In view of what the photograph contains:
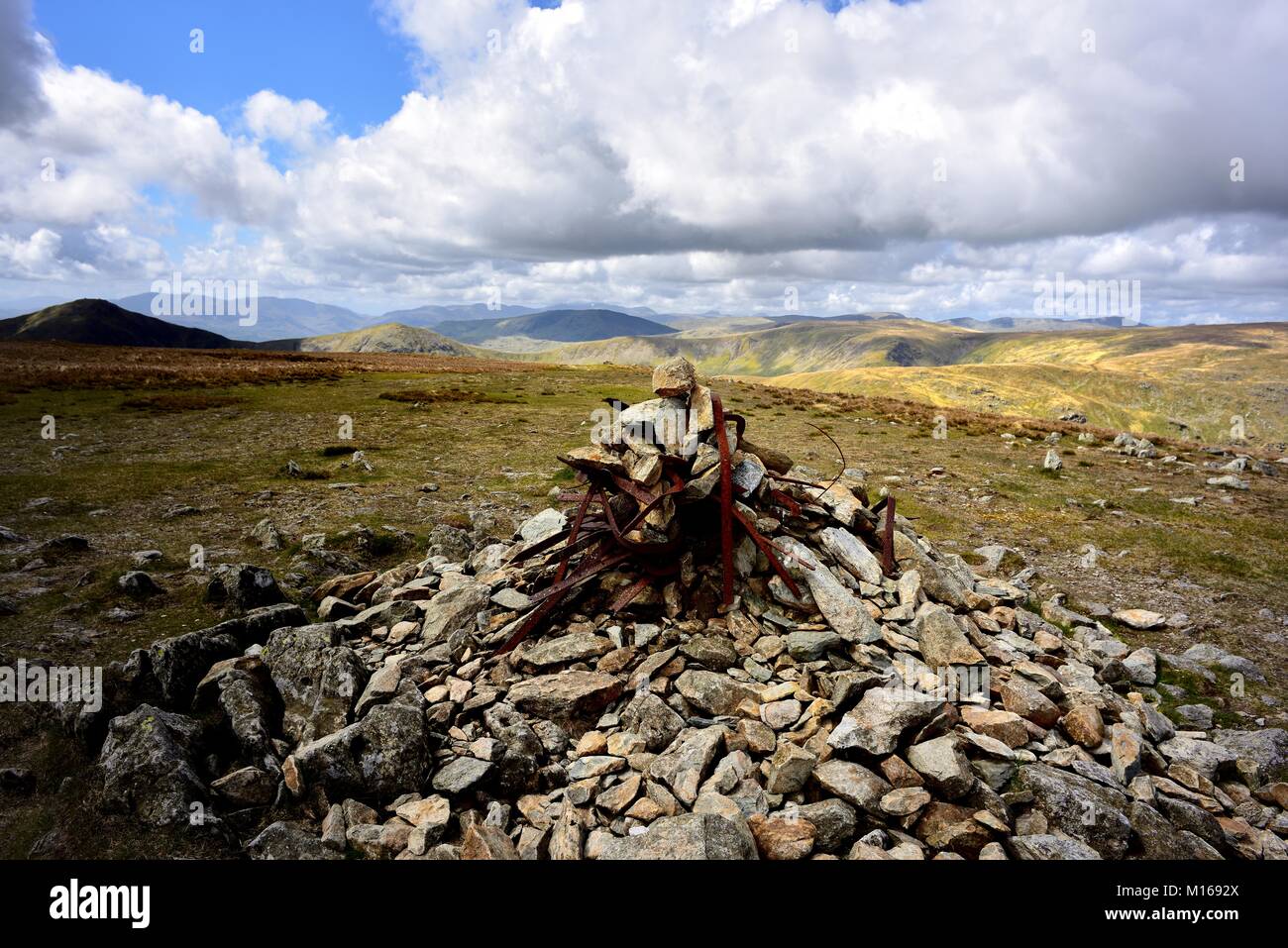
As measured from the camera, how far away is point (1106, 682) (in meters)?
8.39

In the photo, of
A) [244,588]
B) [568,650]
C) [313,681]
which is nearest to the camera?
[313,681]

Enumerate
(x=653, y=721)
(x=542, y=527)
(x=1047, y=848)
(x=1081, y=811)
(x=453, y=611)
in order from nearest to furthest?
(x=1047, y=848) < (x=1081, y=811) < (x=653, y=721) < (x=453, y=611) < (x=542, y=527)

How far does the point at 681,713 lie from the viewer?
18.6ft

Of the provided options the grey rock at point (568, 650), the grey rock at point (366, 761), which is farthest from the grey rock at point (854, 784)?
the grey rock at point (366, 761)

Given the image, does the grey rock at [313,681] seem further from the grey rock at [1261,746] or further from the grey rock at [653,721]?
the grey rock at [1261,746]

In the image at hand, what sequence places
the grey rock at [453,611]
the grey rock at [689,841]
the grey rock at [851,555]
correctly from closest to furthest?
1. the grey rock at [689,841]
2. the grey rock at [453,611]
3. the grey rock at [851,555]

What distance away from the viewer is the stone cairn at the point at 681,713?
4492mm

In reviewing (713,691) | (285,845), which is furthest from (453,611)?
(713,691)

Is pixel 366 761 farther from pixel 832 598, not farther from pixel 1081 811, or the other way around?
pixel 1081 811

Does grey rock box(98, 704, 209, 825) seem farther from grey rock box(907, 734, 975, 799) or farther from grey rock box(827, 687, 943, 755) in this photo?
grey rock box(907, 734, 975, 799)

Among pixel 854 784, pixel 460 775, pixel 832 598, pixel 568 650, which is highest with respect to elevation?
pixel 832 598
